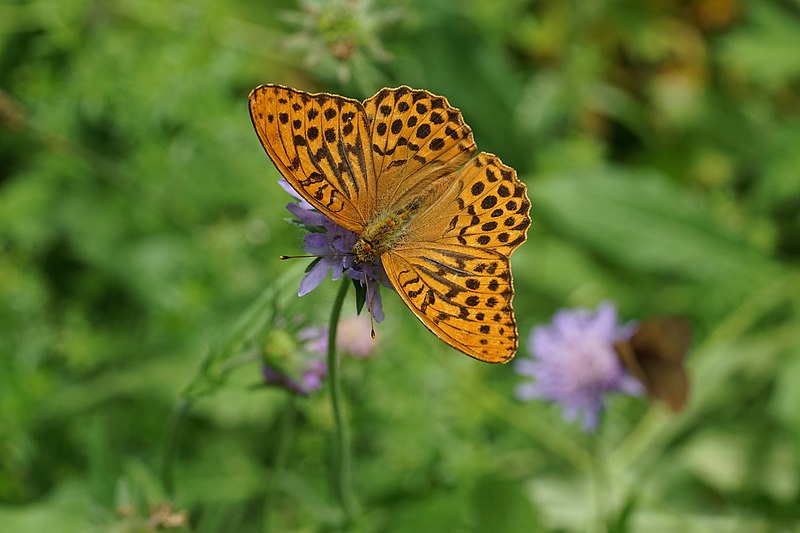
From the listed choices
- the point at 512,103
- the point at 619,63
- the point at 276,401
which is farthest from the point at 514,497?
the point at 619,63

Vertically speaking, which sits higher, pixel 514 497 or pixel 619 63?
pixel 619 63

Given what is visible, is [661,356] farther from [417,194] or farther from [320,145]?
[320,145]

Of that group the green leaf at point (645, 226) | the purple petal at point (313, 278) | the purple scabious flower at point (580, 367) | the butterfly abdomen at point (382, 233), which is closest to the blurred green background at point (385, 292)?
the green leaf at point (645, 226)

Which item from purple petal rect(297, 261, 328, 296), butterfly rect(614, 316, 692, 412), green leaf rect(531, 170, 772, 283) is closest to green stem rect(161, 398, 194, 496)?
purple petal rect(297, 261, 328, 296)

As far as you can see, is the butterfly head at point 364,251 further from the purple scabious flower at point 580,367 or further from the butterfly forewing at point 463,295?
the purple scabious flower at point 580,367

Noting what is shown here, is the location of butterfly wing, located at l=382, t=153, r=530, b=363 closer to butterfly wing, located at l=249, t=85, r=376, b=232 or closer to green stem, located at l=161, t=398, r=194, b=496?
butterfly wing, located at l=249, t=85, r=376, b=232

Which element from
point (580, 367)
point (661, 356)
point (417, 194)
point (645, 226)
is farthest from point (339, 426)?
point (645, 226)

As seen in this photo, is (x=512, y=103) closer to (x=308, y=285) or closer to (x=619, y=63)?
(x=619, y=63)
